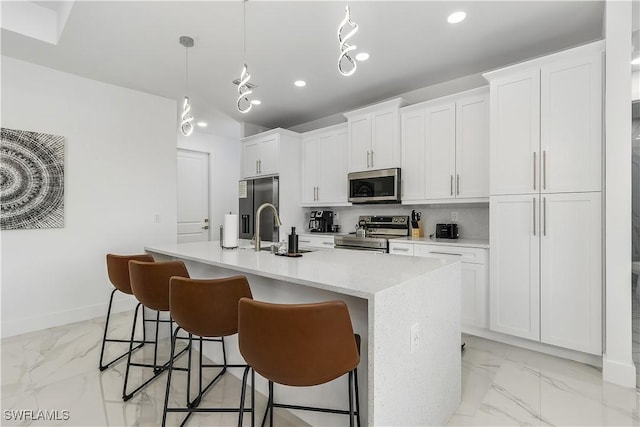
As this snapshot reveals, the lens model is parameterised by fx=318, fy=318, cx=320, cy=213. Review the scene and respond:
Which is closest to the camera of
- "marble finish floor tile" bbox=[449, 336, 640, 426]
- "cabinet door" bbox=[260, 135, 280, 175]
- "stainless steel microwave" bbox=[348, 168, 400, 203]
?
"marble finish floor tile" bbox=[449, 336, 640, 426]

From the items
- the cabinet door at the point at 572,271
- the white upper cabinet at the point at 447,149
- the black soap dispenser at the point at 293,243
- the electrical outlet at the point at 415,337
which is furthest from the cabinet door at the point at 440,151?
the electrical outlet at the point at 415,337

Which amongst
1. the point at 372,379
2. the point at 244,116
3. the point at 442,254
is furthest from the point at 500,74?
the point at 244,116

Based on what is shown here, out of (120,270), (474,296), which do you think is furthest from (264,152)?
(474,296)

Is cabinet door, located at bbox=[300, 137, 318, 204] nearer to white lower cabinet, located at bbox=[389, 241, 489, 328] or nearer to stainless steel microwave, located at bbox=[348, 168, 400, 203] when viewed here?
stainless steel microwave, located at bbox=[348, 168, 400, 203]

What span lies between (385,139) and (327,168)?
3.43 feet

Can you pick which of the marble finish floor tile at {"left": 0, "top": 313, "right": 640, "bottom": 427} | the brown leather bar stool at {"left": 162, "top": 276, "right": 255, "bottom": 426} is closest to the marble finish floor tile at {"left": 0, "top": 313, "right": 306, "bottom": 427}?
the marble finish floor tile at {"left": 0, "top": 313, "right": 640, "bottom": 427}

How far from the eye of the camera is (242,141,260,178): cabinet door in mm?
5082

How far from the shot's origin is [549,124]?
8.48ft

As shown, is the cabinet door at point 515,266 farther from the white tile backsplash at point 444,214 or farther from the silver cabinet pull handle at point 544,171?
the white tile backsplash at point 444,214

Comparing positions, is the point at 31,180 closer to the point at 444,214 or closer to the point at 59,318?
the point at 59,318

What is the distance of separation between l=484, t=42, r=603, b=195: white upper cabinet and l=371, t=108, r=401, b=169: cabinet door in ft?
3.66

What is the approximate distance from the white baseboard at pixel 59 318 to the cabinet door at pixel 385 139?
3.51 metres

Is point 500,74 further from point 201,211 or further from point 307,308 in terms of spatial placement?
point 201,211

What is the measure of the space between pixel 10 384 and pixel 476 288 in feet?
12.3
